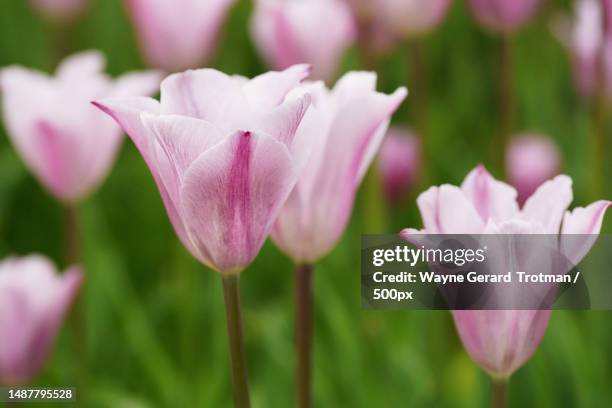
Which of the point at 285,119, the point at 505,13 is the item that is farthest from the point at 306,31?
the point at 285,119

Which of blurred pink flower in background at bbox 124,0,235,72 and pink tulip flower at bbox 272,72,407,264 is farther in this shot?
blurred pink flower in background at bbox 124,0,235,72

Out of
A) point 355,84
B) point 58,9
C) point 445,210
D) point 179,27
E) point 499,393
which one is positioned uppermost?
point 58,9

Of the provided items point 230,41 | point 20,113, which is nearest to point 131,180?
point 230,41

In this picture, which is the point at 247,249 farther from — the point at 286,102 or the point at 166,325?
the point at 166,325

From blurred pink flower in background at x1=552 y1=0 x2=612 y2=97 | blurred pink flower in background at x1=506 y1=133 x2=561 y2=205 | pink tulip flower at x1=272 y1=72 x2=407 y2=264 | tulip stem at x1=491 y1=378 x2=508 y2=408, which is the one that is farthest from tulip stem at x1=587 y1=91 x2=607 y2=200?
tulip stem at x1=491 y1=378 x2=508 y2=408

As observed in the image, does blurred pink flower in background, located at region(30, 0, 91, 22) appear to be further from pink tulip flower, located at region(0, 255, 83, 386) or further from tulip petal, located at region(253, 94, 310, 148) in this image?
tulip petal, located at region(253, 94, 310, 148)

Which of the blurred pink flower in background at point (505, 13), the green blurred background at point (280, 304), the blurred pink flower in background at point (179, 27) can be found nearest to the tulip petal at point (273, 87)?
the green blurred background at point (280, 304)

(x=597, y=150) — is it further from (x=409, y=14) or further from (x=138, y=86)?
(x=138, y=86)

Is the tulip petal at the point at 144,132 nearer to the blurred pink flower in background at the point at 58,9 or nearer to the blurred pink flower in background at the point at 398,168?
the blurred pink flower in background at the point at 398,168
